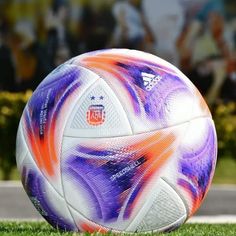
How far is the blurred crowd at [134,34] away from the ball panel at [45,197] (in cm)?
1832

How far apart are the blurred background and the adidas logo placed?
59.9ft

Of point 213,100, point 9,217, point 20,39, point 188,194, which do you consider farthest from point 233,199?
point 20,39

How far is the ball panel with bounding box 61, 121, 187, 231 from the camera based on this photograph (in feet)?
27.5

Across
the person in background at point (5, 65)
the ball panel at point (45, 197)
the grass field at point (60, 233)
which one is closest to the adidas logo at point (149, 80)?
the ball panel at point (45, 197)

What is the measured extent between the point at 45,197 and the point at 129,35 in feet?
61.7

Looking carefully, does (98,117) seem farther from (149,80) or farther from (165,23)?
(165,23)

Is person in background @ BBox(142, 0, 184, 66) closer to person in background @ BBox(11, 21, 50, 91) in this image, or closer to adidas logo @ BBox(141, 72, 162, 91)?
person in background @ BBox(11, 21, 50, 91)

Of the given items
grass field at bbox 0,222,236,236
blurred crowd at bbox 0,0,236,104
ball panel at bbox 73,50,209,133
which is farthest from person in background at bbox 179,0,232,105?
ball panel at bbox 73,50,209,133

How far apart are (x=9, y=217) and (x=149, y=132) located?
7.38 metres

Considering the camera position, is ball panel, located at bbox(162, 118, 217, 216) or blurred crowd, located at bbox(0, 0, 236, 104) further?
blurred crowd, located at bbox(0, 0, 236, 104)

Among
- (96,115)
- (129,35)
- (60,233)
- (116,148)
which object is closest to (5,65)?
(129,35)

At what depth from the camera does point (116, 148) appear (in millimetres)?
8391

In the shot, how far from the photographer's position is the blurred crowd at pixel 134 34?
2716 cm

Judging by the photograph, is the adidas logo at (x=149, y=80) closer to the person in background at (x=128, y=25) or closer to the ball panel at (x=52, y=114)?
the ball panel at (x=52, y=114)
